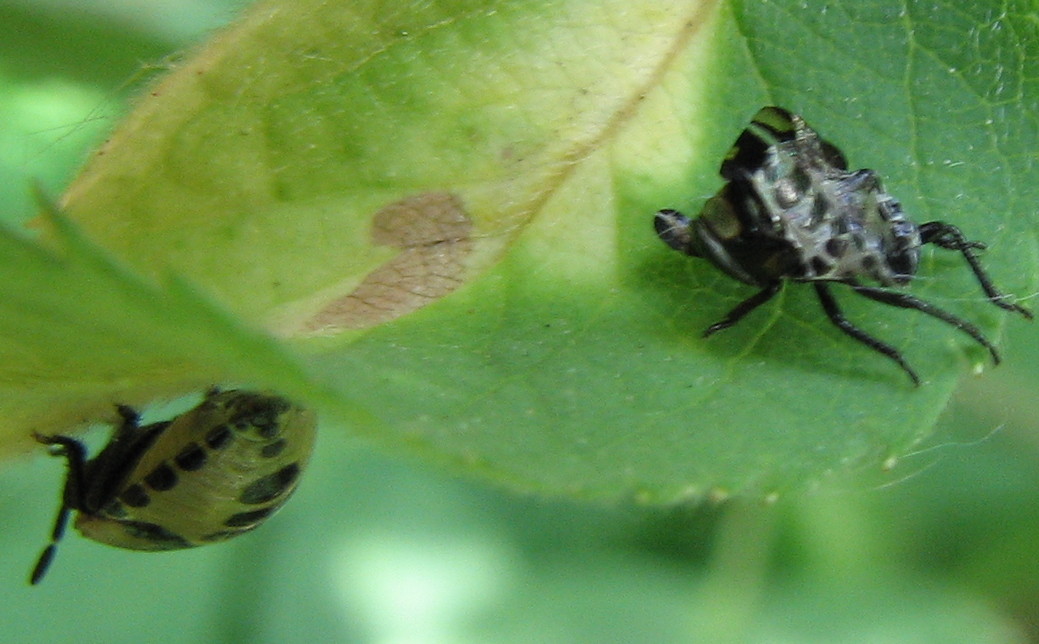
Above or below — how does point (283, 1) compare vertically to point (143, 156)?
above

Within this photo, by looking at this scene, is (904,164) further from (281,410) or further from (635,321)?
(281,410)

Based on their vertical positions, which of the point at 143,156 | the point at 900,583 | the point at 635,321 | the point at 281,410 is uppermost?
the point at 143,156

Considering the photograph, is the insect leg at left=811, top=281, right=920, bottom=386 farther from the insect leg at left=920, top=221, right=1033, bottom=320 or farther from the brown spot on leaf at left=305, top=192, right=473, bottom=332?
the brown spot on leaf at left=305, top=192, right=473, bottom=332

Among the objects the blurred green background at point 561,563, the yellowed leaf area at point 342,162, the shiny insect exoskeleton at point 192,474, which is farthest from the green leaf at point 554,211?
the blurred green background at point 561,563

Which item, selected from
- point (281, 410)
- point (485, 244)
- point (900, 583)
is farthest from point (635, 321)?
point (900, 583)

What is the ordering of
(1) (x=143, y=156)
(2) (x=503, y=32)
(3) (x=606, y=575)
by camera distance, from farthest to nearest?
(3) (x=606, y=575) < (2) (x=503, y=32) < (1) (x=143, y=156)

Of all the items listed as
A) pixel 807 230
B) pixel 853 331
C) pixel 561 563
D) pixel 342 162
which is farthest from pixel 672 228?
pixel 561 563

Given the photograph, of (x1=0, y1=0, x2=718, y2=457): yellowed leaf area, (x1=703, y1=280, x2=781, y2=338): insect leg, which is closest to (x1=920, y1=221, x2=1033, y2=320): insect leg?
(x1=703, y1=280, x2=781, y2=338): insect leg
